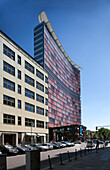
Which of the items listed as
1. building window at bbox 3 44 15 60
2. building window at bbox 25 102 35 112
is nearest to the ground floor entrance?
building window at bbox 25 102 35 112

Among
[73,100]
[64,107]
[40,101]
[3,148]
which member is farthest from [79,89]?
[3,148]

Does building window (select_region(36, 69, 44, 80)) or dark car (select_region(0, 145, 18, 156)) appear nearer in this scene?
dark car (select_region(0, 145, 18, 156))

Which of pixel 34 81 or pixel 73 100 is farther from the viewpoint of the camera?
pixel 73 100

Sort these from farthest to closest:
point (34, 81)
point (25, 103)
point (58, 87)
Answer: point (58, 87) → point (34, 81) → point (25, 103)

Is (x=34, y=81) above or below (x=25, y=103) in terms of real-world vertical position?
above

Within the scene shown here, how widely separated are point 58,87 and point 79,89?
48891 millimetres

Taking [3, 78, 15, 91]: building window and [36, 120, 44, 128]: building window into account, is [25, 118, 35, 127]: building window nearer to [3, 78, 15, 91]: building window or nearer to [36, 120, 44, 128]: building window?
[36, 120, 44, 128]: building window

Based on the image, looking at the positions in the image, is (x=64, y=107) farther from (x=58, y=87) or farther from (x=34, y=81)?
(x=34, y=81)

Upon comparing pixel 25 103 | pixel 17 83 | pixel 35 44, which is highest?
pixel 35 44

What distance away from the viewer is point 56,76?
110m

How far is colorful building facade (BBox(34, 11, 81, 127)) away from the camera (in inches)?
3834

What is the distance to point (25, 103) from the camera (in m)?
53.2

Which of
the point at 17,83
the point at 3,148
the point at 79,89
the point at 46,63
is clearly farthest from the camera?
the point at 79,89

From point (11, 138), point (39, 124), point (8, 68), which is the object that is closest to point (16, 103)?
point (11, 138)
